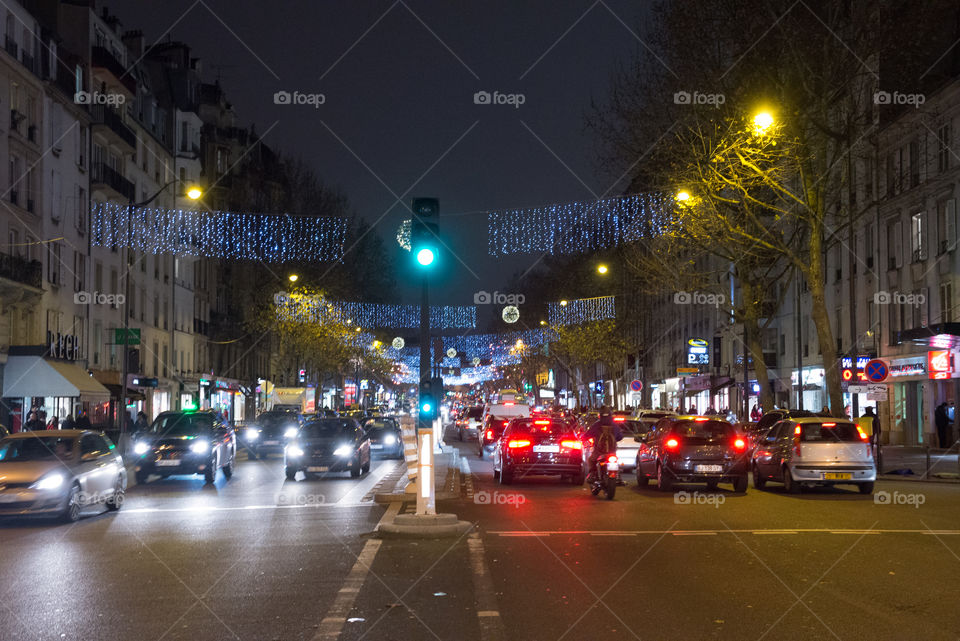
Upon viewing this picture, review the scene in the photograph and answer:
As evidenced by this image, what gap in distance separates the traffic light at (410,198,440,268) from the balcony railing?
26146 millimetres

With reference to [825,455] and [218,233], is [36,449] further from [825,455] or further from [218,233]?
[218,233]

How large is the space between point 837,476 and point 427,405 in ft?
35.2

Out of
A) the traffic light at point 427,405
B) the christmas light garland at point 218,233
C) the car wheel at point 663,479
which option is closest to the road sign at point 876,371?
the car wheel at point 663,479

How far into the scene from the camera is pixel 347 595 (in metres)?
10.1

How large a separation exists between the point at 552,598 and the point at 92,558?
592cm

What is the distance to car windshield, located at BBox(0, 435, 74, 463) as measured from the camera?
1838 centimetres

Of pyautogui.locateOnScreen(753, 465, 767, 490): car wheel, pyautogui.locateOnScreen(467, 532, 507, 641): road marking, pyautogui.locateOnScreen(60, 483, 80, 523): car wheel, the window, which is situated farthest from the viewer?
the window

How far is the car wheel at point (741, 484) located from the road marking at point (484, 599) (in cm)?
1086

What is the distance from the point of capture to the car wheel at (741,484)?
2319 centimetres

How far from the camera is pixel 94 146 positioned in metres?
51.0

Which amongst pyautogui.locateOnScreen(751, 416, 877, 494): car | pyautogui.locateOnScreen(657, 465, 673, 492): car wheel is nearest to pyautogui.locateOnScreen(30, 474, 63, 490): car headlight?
pyautogui.locateOnScreen(657, 465, 673, 492): car wheel

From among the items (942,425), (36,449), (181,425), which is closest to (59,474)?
(36,449)

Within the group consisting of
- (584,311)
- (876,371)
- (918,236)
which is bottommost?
(876,371)

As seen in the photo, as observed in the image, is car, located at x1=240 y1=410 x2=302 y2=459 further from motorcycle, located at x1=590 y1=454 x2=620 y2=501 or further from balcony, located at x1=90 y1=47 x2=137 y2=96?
motorcycle, located at x1=590 y1=454 x2=620 y2=501
